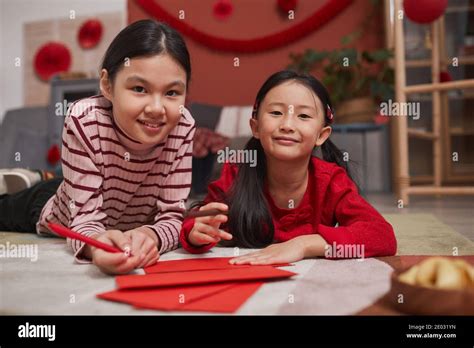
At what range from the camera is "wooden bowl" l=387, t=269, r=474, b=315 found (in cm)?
53

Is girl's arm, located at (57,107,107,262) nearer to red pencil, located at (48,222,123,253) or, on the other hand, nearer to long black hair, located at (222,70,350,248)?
red pencil, located at (48,222,123,253)

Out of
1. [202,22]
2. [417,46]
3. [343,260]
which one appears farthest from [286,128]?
[202,22]

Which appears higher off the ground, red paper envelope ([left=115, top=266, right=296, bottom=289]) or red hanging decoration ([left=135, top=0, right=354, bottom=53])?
red hanging decoration ([left=135, top=0, right=354, bottom=53])

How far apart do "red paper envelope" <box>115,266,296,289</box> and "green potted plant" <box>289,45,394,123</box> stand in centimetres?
188

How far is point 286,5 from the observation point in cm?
296

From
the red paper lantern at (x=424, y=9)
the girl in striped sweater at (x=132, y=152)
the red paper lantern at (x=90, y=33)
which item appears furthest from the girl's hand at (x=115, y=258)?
the red paper lantern at (x=90, y=33)

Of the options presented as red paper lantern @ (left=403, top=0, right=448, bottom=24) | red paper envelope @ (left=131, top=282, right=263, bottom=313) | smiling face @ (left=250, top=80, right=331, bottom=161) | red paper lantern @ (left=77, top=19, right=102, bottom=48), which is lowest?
red paper envelope @ (left=131, top=282, right=263, bottom=313)

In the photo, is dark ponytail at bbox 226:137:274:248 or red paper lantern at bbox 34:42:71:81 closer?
dark ponytail at bbox 226:137:274:248

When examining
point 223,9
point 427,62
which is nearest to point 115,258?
point 427,62

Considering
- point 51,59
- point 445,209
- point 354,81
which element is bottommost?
point 445,209

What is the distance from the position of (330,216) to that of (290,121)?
0.69 ft

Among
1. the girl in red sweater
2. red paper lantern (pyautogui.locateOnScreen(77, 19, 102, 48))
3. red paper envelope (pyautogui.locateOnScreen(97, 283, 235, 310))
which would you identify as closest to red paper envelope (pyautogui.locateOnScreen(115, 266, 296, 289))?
red paper envelope (pyautogui.locateOnScreen(97, 283, 235, 310))

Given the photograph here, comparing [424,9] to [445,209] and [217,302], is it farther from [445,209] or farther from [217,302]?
[217,302]
